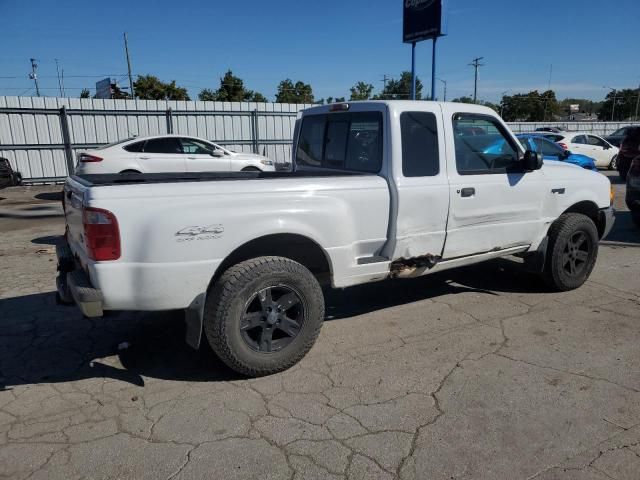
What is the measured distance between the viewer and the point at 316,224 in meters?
3.65

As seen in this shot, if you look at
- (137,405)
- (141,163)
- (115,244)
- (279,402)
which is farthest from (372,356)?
(141,163)

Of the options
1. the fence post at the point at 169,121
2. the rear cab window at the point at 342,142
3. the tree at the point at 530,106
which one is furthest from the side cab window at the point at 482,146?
the tree at the point at 530,106

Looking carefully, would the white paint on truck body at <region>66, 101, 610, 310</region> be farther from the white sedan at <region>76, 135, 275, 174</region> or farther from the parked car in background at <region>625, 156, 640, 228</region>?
the white sedan at <region>76, 135, 275, 174</region>

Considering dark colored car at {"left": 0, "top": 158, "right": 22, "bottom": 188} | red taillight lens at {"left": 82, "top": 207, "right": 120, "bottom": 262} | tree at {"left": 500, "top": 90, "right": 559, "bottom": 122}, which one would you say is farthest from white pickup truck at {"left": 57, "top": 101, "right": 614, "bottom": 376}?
tree at {"left": 500, "top": 90, "right": 559, "bottom": 122}

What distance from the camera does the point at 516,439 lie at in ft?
9.52

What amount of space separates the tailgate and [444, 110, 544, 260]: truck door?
9.55 ft

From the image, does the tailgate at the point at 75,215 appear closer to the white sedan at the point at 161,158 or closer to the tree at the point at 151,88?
the white sedan at the point at 161,158

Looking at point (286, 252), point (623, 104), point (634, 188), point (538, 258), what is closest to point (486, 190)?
point (538, 258)

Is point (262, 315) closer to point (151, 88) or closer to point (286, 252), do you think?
point (286, 252)

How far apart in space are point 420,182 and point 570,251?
231 cm

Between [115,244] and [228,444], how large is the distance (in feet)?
4.48

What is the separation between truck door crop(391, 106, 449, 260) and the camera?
4086mm

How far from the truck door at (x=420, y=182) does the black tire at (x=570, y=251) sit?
160cm

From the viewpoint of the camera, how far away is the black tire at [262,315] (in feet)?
11.0
